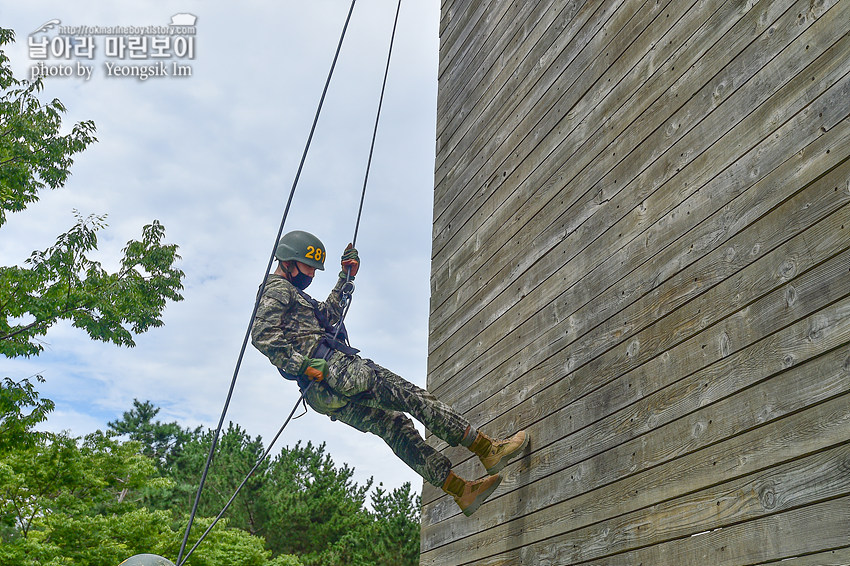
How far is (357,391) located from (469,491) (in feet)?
2.67

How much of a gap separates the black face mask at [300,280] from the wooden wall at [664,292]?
1.12 meters

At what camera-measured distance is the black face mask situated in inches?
194

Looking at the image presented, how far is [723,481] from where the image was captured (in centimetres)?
276

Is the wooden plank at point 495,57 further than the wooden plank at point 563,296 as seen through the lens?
Yes

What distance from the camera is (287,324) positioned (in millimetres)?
4594

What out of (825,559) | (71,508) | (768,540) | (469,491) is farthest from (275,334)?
(71,508)

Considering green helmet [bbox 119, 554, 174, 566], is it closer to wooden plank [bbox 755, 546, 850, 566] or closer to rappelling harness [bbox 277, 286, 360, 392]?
rappelling harness [bbox 277, 286, 360, 392]

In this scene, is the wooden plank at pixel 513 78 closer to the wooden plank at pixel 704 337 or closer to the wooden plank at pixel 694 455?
the wooden plank at pixel 704 337

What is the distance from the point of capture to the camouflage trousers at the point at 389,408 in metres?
4.26

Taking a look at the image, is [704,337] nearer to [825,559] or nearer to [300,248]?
[825,559]

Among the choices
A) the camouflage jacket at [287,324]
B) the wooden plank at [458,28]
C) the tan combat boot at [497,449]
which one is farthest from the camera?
the wooden plank at [458,28]

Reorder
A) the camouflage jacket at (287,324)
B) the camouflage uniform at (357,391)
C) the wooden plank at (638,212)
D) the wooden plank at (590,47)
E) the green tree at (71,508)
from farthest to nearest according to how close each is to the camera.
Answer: the green tree at (71,508)
the camouflage jacket at (287,324)
the camouflage uniform at (357,391)
the wooden plank at (590,47)
the wooden plank at (638,212)

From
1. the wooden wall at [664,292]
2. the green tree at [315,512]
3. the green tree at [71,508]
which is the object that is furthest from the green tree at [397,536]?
the wooden wall at [664,292]

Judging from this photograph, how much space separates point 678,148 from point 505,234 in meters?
1.75
